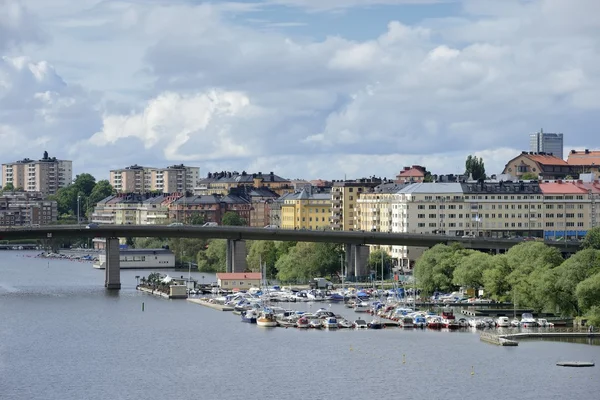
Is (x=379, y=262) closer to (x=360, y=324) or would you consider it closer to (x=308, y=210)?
(x=308, y=210)

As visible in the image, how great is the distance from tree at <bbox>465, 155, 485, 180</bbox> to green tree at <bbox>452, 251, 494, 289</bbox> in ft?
217

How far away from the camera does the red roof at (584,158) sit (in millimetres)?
181750

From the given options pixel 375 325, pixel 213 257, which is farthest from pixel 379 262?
pixel 375 325

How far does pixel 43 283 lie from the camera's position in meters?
125

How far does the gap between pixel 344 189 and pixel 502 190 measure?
2167 cm

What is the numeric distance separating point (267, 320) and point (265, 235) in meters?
37.5

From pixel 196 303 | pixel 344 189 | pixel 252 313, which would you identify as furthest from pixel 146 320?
pixel 344 189

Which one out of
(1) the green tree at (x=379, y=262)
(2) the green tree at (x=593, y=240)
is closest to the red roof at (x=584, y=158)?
(1) the green tree at (x=379, y=262)

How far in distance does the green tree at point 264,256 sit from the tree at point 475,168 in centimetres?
3997

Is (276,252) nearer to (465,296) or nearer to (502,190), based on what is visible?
(502,190)

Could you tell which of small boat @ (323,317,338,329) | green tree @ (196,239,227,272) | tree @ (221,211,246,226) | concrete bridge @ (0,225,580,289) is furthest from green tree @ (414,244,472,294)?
tree @ (221,211,246,226)

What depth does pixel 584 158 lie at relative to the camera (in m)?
183

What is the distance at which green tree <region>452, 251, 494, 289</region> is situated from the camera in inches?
3981

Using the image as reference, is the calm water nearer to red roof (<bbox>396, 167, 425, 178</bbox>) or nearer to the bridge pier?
the bridge pier
